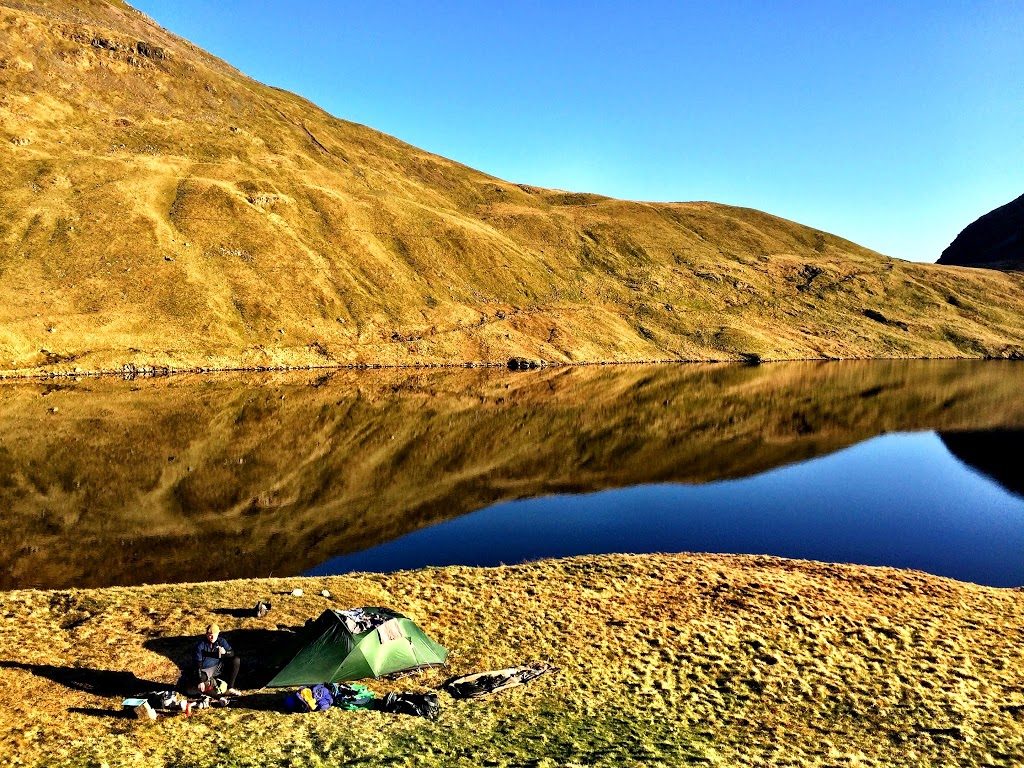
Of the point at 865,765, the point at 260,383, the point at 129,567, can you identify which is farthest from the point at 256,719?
the point at 260,383

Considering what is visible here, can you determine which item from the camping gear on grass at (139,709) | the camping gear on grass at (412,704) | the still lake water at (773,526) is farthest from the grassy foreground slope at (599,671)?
the still lake water at (773,526)

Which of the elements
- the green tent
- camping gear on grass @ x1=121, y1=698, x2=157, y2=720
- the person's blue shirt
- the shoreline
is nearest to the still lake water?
the green tent

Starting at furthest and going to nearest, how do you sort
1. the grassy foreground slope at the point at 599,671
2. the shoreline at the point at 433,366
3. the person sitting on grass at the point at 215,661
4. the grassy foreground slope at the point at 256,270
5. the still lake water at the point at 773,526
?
the grassy foreground slope at the point at 256,270, the shoreline at the point at 433,366, the still lake water at the point at 773,526, the person sitting on grass at the point at 215,661, the grassy foreground slope at the point at 599,671

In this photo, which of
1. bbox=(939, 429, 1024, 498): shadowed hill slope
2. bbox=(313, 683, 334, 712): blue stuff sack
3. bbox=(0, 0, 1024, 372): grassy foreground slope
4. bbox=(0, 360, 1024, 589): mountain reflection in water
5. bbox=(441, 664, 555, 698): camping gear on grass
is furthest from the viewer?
bbox=(0, 0, 1024, 372): grassy foreground slope

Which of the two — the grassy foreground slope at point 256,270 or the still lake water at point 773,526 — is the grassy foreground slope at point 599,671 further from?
the grassy foreground slope at point 256,270

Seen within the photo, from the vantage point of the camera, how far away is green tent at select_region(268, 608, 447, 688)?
54.5 feet

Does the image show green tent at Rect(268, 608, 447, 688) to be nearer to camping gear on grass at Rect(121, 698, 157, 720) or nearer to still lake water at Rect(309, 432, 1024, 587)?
camping gear on grass at Rect(121, 698, 157, 720)

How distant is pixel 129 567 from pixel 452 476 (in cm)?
2301

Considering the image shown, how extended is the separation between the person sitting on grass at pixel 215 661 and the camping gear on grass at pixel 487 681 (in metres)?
5.42

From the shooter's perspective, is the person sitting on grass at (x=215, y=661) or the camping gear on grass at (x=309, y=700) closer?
the camping gear on grass at (x=309, y=700)

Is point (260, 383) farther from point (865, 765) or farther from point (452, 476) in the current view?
point (865, 765)

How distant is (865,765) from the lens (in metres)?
14.0

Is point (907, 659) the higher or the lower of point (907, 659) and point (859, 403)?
the lower

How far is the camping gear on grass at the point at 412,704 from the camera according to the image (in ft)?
49.9
